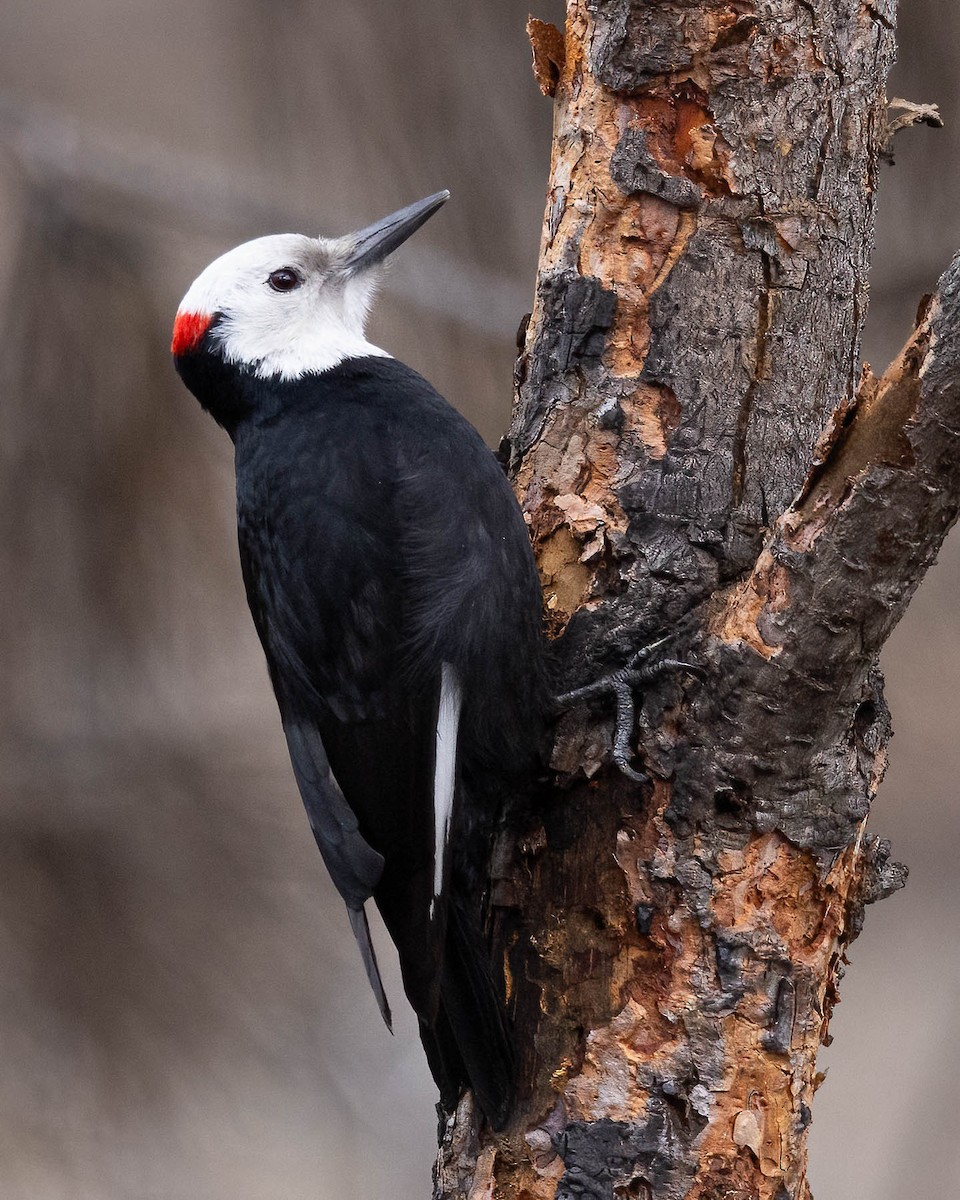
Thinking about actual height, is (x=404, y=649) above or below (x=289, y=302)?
below

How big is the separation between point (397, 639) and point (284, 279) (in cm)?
69

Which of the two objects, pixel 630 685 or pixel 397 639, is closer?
pixel 630 685

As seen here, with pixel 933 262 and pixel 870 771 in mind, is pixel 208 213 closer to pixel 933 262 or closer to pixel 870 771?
pixel 933 262

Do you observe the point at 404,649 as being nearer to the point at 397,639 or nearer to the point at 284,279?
the point at 397,639

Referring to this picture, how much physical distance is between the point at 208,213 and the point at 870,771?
130 cm

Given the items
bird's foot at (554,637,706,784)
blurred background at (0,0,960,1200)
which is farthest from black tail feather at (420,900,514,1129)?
blurred background at (0,0,960,1200)

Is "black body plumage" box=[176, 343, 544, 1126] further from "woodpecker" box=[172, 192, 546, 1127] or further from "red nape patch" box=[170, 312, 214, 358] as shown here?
"red nape patch" box=[170, 312, 214, 358]

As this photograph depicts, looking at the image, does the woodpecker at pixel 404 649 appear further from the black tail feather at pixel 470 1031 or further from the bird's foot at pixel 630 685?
the bird's foot at pixel 630 685

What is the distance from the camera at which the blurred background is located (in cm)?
183

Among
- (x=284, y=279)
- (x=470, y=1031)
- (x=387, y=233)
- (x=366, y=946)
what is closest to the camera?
(x=470, y=1031)

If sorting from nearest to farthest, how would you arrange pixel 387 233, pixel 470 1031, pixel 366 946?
pixel 470 1031, pixel 366 946, pixel 387 233

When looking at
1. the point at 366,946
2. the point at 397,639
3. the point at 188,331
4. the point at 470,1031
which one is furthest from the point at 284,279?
the point at 470,1031

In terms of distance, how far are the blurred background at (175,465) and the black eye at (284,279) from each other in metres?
0.07

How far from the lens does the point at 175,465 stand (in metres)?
2.03
